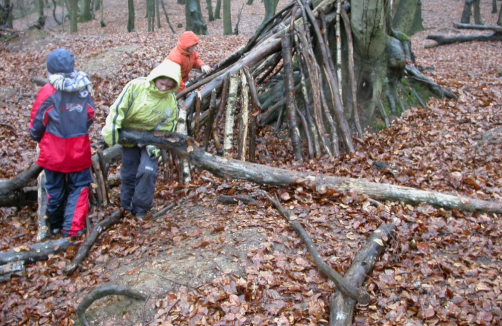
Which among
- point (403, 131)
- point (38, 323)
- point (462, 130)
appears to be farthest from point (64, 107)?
point (462, 130)

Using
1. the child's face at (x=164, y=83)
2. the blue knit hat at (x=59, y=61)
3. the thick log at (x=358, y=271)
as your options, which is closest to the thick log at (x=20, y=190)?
the blue knit hat at (x=59, y=61)

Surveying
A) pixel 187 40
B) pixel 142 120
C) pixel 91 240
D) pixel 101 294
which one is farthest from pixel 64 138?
pixel 187 40

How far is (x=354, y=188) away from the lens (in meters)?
4.52

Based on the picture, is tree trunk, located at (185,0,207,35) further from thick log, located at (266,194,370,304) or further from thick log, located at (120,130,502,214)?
thick log, located at (266,194,370,304)

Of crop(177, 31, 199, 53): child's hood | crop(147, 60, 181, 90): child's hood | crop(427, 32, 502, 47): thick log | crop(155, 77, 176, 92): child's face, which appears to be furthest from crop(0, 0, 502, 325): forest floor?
crop(427, 32, 502, 47): thick log

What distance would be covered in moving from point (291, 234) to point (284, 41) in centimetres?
371

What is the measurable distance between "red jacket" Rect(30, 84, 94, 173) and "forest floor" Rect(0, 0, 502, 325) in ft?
2.97

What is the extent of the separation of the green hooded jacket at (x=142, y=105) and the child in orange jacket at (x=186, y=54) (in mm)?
2289

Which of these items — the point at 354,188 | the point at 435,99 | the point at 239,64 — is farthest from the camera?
the point at 435,99

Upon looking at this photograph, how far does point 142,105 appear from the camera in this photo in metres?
4.22

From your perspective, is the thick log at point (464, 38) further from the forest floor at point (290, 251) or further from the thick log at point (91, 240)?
the thick log at point (91, 240)

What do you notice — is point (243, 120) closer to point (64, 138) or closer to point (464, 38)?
point (64, 138)

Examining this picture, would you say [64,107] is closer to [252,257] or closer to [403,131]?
[252,257]

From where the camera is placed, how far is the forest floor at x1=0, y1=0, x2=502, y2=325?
3047mm
